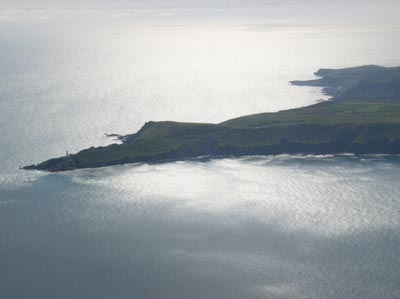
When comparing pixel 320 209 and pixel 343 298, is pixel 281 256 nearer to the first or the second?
pixel 343 298

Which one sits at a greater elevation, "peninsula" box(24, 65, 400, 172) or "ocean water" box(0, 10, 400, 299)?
"peninsula" box(24, 65, 400, 172)

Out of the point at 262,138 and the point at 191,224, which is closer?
the point at 191,224

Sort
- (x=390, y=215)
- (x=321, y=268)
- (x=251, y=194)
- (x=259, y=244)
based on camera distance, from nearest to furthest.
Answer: (x=321, y=268) → (x=259, y=244) → (x=390, y=215) → (x=251, y=194)

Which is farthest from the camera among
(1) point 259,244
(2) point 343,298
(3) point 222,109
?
(3) point 222,109

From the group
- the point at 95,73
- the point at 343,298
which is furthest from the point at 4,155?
the point at 95,73

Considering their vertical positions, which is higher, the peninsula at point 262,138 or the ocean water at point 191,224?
the peninsula at point 262,138

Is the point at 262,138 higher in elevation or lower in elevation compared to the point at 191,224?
higher

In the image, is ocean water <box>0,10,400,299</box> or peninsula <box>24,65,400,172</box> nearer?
ocean water <box>0,10,400,299</box>

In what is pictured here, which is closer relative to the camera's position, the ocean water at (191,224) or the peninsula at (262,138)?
the ocean water at (191,224)
